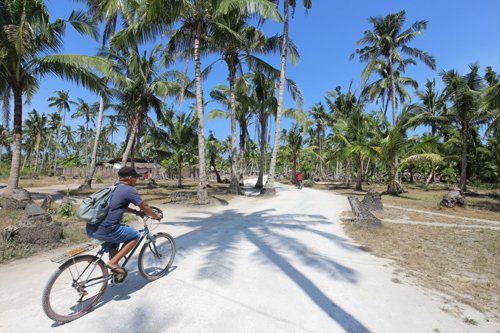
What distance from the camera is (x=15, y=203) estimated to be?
333 inches

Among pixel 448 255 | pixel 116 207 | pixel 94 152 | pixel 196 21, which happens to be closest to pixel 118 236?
pixel 116 207

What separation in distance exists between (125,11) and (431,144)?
778 inches

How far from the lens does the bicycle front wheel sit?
362 centimetres

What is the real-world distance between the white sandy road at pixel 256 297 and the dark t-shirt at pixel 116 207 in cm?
94

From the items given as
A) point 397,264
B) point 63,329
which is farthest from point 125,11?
point 397,264

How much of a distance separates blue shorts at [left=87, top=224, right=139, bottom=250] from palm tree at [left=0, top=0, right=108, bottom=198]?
8.06 metres

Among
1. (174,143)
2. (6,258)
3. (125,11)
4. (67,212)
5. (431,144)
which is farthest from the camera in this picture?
(174,143)

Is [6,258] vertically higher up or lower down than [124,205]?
lower down

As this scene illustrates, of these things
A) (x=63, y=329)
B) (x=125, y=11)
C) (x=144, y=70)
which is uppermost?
(x=125, y=11)

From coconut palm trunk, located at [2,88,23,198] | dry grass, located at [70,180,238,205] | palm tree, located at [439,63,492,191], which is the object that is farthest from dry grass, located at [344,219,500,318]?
palm tree, located at [439,63,492,191]

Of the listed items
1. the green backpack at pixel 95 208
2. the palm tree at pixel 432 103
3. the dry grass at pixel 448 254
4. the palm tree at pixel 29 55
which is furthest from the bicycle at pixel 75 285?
the palm tree at pixel 432 103

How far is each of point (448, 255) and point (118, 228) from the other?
19.7 feet

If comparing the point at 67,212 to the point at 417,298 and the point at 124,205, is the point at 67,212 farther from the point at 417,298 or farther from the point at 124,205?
the point at 417,298

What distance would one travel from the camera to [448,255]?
493 cm
